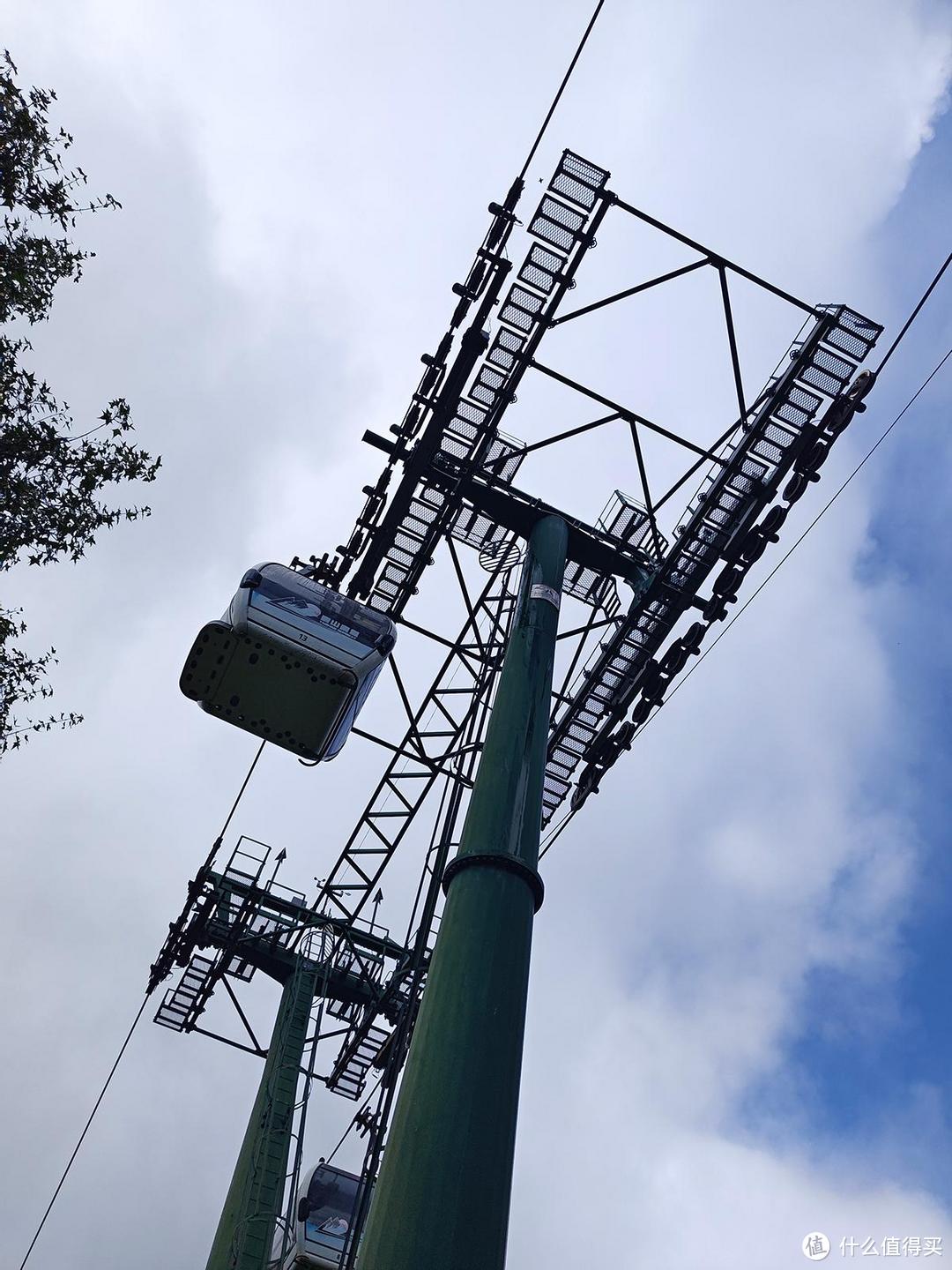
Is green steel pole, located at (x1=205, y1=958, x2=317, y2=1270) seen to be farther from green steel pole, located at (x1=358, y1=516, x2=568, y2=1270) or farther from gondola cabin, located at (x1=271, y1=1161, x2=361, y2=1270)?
green steel pole, located at (x1=358, y1=516, x2=568, y2=1270)

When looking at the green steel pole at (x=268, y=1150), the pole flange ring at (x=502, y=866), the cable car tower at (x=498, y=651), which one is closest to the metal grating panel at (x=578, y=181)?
the cable car tower at (x=498, y=651)

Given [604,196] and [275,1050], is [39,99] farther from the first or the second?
[275,1050]

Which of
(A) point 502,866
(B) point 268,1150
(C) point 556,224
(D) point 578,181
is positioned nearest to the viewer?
(A) point 502,866

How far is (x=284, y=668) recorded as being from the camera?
9883 mm

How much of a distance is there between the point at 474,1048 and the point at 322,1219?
21.4 meters

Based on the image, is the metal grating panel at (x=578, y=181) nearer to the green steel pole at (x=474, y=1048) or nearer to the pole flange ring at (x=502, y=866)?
the green steel pole at (x=474, y=1048)

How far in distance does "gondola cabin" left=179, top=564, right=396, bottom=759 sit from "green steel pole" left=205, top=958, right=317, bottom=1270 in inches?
521

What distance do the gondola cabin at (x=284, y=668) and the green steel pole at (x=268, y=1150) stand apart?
13.2 m

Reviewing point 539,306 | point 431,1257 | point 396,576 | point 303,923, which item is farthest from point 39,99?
point 303,923

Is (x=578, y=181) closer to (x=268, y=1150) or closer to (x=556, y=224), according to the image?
(x=556, y=224)

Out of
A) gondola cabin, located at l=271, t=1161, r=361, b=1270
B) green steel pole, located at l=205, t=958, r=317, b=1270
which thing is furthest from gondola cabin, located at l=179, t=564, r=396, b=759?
gondola cabin, located at l=271, t=1161, r=361, b=1270

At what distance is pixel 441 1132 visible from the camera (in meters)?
6.87

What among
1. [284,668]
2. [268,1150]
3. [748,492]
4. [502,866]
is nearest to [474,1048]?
[502,866]

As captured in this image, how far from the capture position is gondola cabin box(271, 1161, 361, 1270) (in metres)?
24.2
